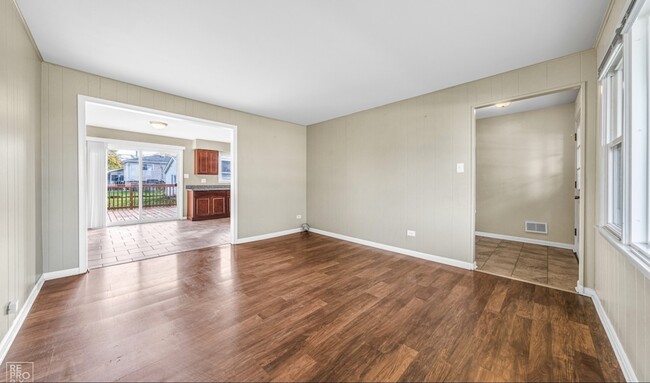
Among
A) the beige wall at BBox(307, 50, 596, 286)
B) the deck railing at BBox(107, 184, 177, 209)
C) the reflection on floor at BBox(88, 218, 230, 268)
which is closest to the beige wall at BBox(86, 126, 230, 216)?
the deck railing at BBox(107, 184, 177, 209)

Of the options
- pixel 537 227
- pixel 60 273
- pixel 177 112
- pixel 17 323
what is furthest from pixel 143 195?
pixel 537 227

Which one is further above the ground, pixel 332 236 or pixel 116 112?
pixel 116 112

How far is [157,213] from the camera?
7367mm

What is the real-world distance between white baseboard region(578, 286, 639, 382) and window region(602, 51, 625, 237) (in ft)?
2.34

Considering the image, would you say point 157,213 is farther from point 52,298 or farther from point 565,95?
point 565,95

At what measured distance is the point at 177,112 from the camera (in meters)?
3.72

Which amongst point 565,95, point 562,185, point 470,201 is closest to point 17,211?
point 470,201

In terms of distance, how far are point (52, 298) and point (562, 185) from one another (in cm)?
705

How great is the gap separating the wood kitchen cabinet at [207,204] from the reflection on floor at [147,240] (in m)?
0.57

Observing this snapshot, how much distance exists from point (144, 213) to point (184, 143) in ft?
7.72

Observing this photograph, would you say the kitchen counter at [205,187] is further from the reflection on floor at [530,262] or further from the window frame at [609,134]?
the window frame at [609,134]

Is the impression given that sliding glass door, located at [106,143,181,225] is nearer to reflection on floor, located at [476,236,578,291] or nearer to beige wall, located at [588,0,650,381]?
reflection on floor, located at [476,236,578,291]

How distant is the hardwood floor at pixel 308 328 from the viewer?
1438 mm

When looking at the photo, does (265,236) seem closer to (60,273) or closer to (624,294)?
(60,273)
